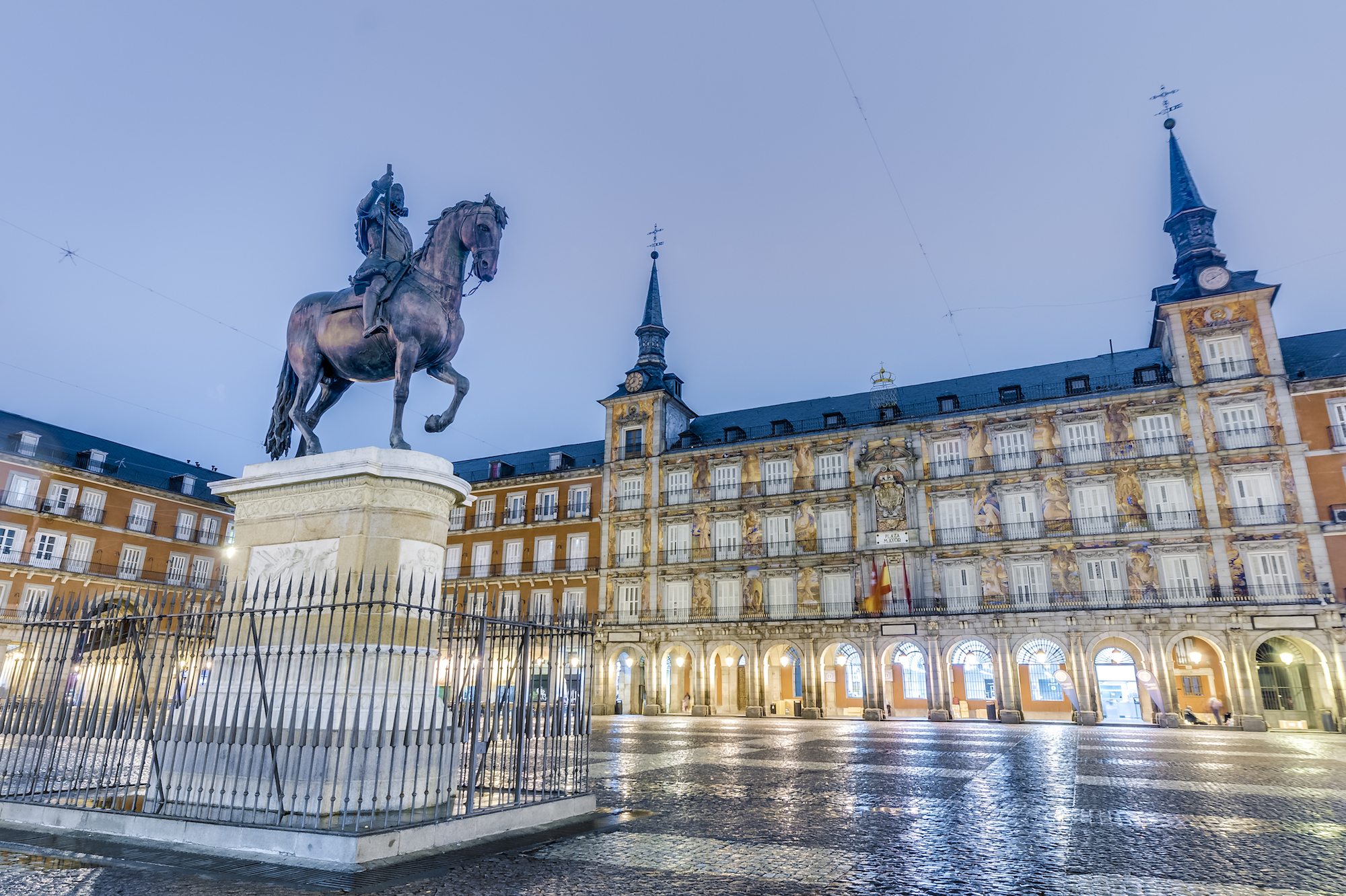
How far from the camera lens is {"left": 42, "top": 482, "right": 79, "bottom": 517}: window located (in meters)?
33.7

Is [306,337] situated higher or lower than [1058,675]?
higher

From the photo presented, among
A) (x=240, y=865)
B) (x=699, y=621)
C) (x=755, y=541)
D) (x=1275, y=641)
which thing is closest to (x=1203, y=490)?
(x=1275, y=641)

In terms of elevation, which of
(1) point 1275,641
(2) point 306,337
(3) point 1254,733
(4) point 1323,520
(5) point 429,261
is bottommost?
(3) point 1254,733

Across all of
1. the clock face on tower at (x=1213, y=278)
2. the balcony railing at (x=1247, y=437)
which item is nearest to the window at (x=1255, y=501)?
the balcony railing at (x=1247, y=437)

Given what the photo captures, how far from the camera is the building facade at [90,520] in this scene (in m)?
32.6

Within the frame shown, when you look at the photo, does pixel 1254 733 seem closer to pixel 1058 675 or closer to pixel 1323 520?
pixel 1058 675

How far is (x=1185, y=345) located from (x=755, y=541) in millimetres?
18782

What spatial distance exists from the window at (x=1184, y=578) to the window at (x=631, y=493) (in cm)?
2178

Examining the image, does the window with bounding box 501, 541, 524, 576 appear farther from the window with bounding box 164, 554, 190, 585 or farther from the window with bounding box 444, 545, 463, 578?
the window with bounding box 164, 554, 190, 585

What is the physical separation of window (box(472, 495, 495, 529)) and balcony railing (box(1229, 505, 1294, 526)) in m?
32.9

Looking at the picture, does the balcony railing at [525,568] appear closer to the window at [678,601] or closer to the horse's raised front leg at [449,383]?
the window at [678,601]

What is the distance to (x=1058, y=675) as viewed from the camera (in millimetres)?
27969

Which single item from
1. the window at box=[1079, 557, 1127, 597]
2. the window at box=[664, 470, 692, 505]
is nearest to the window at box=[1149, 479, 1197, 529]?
the window at box=[1079, 557, 1127, 597]

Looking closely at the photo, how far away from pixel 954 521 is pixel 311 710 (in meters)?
29.7
